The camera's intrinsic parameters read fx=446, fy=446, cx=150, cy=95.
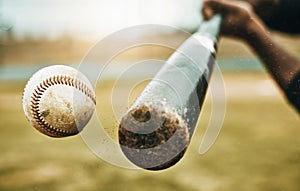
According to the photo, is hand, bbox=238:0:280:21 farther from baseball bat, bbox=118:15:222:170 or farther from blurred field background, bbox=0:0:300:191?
baseball bat, bbox=118:15:222:170

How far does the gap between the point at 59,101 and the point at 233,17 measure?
1849 millimetres

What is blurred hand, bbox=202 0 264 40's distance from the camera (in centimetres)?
392

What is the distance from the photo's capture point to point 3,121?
13.3 metres

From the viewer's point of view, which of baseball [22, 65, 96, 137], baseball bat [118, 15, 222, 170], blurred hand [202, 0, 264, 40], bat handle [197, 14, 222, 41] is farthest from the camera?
blurred hand [202, 0, 264, 40]

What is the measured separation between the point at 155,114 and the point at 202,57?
2.83 ft

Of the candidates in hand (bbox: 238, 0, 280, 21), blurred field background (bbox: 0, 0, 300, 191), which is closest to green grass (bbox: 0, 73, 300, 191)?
blurred field background (bbox: 0, 0, 300, 191)

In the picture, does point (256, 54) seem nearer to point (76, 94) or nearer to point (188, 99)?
point (76, 94)

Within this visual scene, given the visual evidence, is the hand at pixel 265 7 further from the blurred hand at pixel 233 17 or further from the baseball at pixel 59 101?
the baseball at pixel 59 101

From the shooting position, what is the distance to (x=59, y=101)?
2910 mm

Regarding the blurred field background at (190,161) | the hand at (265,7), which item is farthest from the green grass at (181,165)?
the hand at (265,7)

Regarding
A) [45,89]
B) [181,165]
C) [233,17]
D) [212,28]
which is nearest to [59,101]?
[45,89]

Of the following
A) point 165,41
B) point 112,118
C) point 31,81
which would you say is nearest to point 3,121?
point 31,81

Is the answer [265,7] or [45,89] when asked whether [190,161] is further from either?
[45,89]

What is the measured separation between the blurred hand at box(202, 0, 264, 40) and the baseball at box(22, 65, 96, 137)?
1482 millimetres
